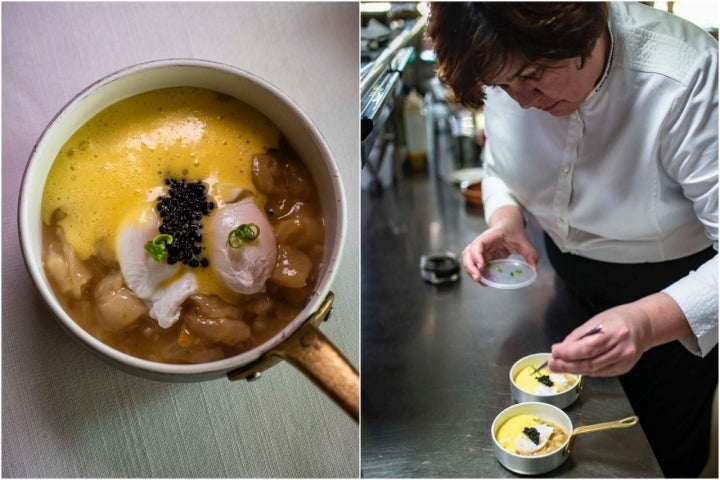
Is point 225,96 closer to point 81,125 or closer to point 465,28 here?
point 81,125

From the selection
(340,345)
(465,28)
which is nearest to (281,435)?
(340,345)

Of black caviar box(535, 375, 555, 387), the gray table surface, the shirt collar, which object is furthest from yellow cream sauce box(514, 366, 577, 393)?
the shirt collar

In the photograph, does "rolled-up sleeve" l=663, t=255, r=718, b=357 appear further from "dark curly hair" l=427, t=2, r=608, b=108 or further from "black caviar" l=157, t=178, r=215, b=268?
"black caviar" l=157, t=178, r=215, b=268

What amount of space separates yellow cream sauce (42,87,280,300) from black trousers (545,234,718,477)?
0.53 metres

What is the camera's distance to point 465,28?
2.48 ft

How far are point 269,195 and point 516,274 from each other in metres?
0.42

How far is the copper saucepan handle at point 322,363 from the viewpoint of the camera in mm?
666

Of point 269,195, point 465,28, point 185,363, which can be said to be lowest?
point 185,363

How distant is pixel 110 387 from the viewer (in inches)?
32.0

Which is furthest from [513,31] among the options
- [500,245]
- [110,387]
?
[110,387]

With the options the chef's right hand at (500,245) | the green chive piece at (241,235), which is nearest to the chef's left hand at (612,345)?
the chef's right hand at (500,245)

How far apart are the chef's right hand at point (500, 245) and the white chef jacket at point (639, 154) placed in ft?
0.17

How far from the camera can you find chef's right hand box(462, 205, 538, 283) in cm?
94

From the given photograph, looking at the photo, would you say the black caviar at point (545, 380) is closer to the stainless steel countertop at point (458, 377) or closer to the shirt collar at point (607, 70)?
the stainless steel countertop at point (458, 377)
